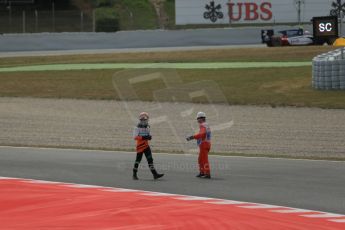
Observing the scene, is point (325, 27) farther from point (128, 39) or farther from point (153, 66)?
point (128, 39)

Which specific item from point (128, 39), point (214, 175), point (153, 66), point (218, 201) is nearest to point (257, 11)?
point (128, 39)

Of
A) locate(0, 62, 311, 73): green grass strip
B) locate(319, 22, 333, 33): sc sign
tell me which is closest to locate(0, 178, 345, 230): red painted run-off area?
locate(319, 22, 333, 33): sc sign

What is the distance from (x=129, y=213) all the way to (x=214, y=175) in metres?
4.14

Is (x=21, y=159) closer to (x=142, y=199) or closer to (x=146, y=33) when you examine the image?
(x=142, y=199)

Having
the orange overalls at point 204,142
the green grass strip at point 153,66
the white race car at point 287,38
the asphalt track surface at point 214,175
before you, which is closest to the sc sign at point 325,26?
the green grass strip at point 153,66

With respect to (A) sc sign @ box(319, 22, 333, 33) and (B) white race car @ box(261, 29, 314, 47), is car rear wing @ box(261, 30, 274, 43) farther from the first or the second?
(A) sc sign @ box(319, 22, 333, 33)

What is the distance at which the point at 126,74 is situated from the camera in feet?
97.0

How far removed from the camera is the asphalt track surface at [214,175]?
11.2 meters

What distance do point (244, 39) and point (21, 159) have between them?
3145 centimetres

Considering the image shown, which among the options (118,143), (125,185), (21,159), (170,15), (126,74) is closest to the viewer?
(125,185)

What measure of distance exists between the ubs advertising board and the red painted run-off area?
4314cm

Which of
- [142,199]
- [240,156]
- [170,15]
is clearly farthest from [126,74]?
[170,15]

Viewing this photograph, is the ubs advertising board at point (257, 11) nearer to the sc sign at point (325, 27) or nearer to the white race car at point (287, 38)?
the white race car at point (287, 38)

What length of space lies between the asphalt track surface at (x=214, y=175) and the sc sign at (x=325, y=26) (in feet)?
35.3
